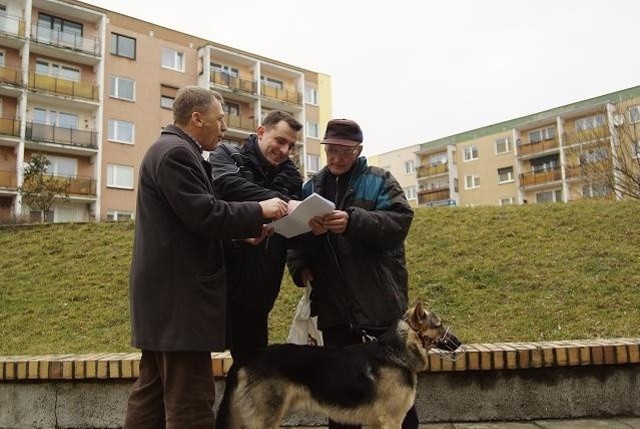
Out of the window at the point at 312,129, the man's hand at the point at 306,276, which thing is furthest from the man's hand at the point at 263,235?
the window at the point at 312,129

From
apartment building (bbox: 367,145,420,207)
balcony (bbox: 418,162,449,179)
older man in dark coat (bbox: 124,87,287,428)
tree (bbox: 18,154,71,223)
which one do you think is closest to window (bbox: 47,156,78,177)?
tree (bbox: 18,154,71,223)

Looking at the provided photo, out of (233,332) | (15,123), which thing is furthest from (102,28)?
(233,332)

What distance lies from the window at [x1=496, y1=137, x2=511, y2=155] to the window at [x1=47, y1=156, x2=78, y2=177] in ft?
139

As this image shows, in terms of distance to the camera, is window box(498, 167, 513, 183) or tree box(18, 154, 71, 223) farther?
window box(498, 167, 513, 183)

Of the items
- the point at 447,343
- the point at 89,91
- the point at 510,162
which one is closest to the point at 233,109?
the point at 89,91

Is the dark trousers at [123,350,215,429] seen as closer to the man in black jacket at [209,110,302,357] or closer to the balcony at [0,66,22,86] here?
the man in black jacket at [209,110,302,357]

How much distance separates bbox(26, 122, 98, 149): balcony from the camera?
3158cm

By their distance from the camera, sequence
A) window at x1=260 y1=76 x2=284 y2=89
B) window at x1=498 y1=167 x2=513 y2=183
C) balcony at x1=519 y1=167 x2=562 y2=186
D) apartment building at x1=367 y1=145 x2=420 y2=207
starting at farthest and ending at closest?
apartment building at x1=367 y1=145 x2=420 y2=207 < window at x1=498 y1=167 x2=513 y2=183 < balcony at x1=519 y1=167 x2=562 y2=186 < window at x1=260 y1=76 x2=284 y2=89

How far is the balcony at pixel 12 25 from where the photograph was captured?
102 ft

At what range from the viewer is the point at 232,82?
132 feet

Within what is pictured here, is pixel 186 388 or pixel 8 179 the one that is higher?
pixel 8 179

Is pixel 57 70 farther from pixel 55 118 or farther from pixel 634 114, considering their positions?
pixel 634 114

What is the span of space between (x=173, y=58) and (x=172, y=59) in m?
0.12

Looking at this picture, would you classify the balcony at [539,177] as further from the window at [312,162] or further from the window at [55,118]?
the window at [55,118]
